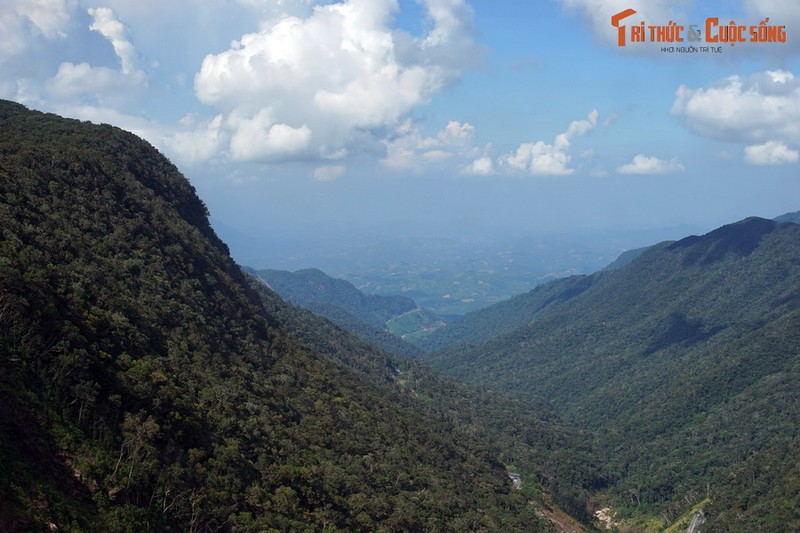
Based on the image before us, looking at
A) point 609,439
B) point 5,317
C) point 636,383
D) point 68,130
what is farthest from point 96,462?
point 636,383

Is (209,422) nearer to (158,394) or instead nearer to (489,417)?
(158,394)

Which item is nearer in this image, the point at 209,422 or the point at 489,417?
the point at 209,422

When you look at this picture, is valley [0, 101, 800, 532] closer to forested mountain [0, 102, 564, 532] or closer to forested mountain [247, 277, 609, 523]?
forested mountain [0, 102, 564, 532]

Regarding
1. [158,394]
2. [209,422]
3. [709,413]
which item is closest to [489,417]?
[709,413]

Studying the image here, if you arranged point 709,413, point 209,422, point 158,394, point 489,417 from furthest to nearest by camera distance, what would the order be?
point 489,417 < point 709,413 < point 209,422 < point 158,394

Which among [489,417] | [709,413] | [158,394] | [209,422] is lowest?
[489,417]

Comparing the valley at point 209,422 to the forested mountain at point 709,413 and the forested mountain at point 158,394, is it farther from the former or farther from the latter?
the forested mountain at point 709,413

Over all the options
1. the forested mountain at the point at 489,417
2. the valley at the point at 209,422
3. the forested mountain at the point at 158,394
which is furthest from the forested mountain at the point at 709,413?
the forested mountain at the point at 158,394

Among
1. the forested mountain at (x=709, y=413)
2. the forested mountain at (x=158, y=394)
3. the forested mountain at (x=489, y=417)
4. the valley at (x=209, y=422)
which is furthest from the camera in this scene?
the forested mountain at (x=489, y=417)

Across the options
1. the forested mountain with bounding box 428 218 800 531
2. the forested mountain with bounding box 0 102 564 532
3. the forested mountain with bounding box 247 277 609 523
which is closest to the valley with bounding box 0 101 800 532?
the forested mountain with bounding box 0 102 564 532
